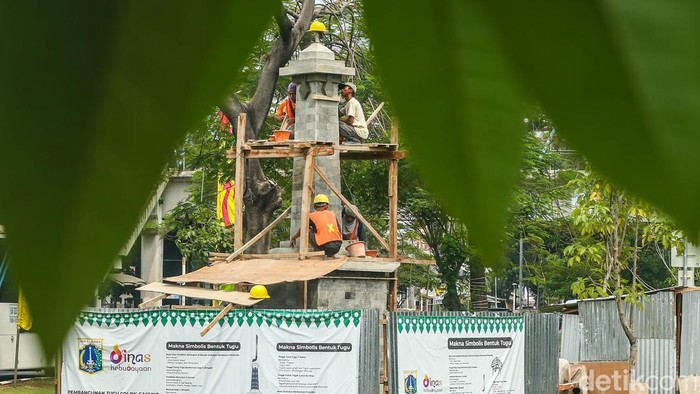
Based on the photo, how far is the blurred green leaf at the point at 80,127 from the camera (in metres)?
0.12

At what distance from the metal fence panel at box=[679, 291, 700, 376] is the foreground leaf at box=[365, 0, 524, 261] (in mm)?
6501

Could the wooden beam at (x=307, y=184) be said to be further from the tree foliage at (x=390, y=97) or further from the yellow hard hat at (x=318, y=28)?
the tree foliage at (x=390, y=97)

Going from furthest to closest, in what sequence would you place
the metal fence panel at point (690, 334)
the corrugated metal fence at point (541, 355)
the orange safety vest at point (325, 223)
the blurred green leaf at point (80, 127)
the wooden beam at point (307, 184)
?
the corrugated metal fence at point (541, 355)
the metal fence panel at point (690, 334)
the orange safety vest at point (325, 223)
the wooden beam at point (307, 184)
the blurred green leaf at point (80, 127)

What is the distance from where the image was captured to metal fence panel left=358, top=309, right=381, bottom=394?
561 cm

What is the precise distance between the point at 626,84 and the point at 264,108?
0.11 metres

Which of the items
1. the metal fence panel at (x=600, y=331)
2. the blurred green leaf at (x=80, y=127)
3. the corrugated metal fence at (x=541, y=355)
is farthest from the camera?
the metal fence panel at (x=600, y=331)

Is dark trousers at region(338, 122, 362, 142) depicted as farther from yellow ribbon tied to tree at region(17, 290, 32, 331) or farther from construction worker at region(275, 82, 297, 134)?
yellow ribbon tied to tree at region(17, 290, 32, 331)

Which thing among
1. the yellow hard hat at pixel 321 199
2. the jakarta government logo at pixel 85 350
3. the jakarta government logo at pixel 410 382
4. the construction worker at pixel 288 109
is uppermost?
the yellow hard hat at pixel 321 199

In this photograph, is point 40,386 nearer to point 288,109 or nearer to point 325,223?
point 288,109

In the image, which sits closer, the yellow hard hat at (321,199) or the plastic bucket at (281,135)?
the plastic bucket at (281,135)

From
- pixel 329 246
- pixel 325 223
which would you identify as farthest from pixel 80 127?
pixel 329 246

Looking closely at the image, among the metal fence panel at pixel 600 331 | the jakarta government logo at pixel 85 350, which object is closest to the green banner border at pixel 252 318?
the metal fence panel at pixel 600 331

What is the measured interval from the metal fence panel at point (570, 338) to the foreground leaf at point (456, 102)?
302 inches

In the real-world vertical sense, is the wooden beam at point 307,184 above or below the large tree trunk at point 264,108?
above
